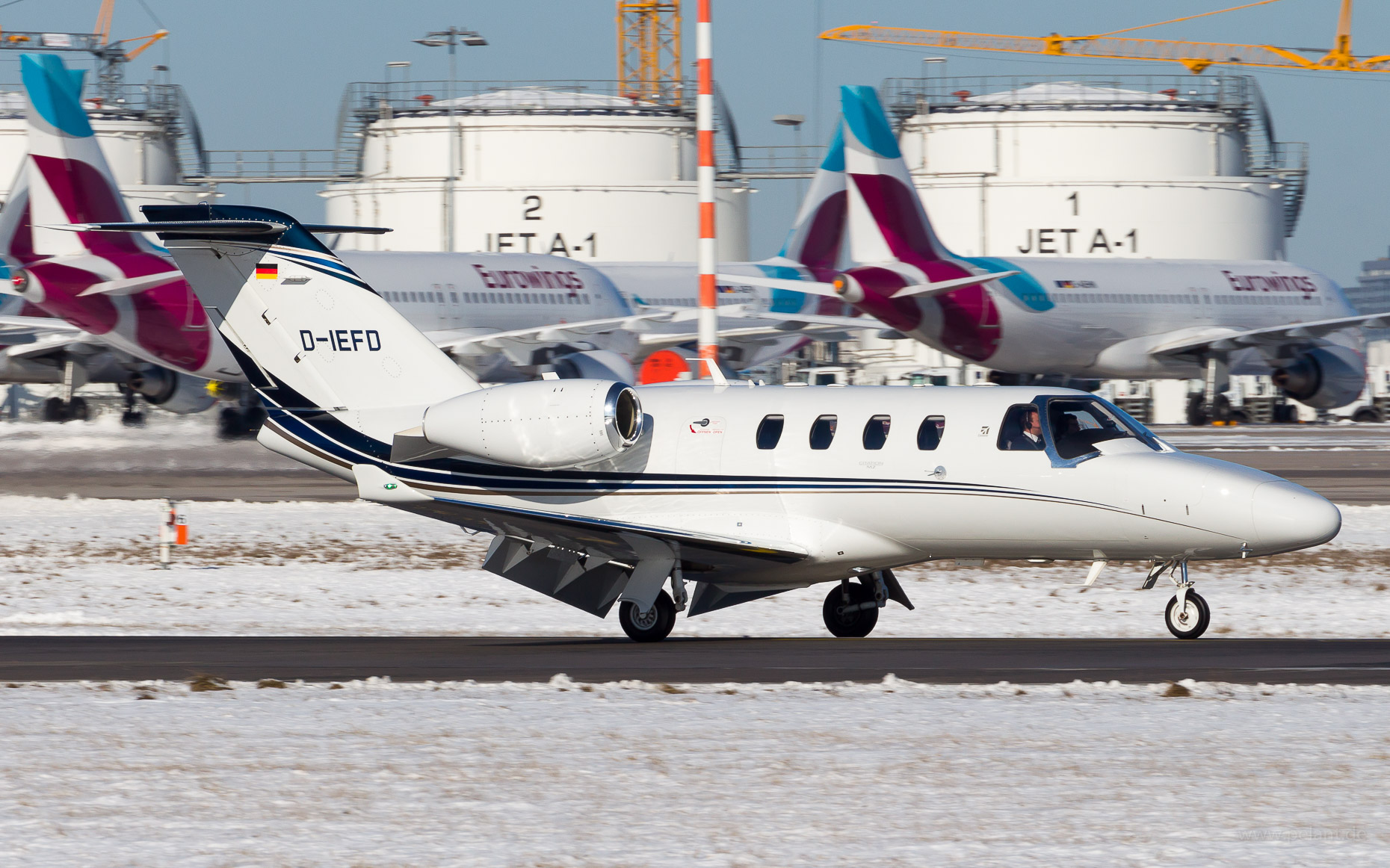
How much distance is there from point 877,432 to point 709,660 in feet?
11.7

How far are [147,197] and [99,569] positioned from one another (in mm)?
59311

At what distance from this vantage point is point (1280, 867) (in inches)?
292

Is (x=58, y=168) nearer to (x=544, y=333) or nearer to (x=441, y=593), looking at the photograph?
(x=544, y=333)

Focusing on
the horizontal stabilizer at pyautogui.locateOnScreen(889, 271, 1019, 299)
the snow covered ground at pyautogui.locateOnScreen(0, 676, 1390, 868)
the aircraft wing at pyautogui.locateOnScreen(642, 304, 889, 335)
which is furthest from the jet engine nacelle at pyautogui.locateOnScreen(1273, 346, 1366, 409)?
the snow covered ground at pyautogui.locateOnScreen(0, 676, 1390, 868)

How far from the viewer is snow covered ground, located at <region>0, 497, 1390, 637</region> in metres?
20.5

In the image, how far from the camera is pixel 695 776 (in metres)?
9.47

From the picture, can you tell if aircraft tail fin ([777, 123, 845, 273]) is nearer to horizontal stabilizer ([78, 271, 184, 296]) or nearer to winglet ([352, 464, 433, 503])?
horizontal stabilizer ([78, 271, 184, 296])

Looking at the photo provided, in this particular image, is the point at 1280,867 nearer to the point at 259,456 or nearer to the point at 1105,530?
the point at 1105,530

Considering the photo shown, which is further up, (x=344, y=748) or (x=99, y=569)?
(x=344, y=748)

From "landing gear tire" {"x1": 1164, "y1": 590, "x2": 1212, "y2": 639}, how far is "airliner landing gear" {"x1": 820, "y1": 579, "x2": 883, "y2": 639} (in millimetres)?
3121

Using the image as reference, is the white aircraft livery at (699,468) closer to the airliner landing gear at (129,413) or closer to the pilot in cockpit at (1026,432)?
the pilot in cockpit at (1026,432)

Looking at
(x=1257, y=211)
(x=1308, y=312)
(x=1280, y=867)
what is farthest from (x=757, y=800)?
(x=1257, y=211)

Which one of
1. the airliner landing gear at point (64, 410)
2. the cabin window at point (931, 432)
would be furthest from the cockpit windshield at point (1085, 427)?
the airliner landing gear at point (64, 410)

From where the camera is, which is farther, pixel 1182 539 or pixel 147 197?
pixel 147 197
